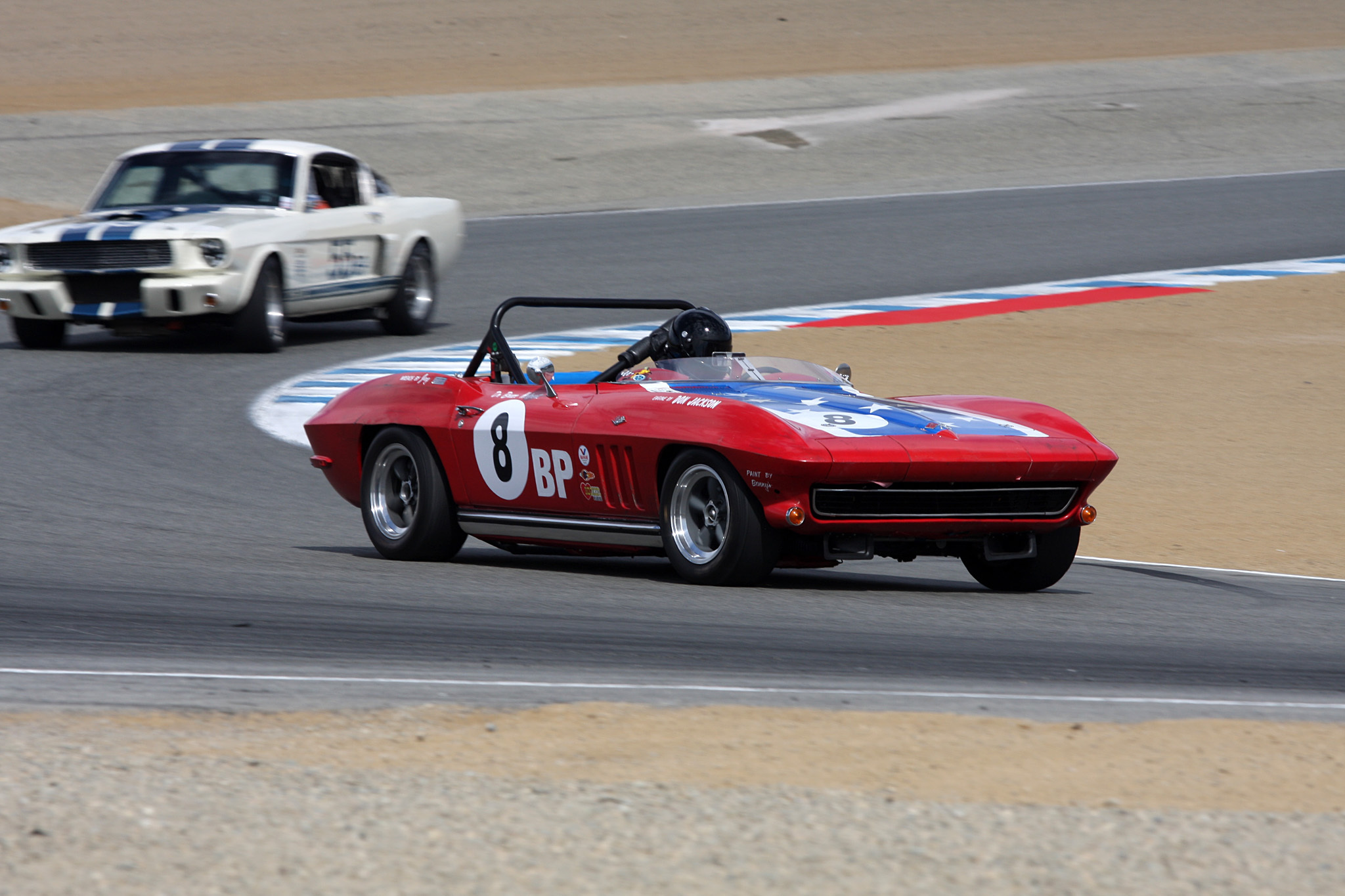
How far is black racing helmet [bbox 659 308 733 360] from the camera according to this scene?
823cm

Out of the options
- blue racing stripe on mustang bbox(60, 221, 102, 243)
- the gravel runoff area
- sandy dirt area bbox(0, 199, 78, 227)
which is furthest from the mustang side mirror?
sandy dirt area bbox(0, 199, 78, 227)

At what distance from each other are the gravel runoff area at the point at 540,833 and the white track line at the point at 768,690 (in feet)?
2.48

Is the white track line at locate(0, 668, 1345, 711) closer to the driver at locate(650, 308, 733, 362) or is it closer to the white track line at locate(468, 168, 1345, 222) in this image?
Answer: the driver at locate(650, 308, 733, 362)

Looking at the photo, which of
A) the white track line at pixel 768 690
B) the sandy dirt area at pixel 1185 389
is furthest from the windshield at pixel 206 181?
the white track line at pixel 768 690

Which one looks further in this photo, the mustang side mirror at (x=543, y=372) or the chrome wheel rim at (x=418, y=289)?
the chrome wheel rim at (x=418, y=289)

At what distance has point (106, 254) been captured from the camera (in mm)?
14148

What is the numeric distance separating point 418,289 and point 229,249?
2.66 m

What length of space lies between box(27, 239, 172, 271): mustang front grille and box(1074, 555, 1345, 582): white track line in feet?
24.9

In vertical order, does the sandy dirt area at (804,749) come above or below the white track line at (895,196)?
above

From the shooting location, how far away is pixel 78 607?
708 centimetres

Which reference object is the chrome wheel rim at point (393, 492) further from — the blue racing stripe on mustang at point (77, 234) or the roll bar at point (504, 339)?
the blue racing stripe on mustang at point (77, 234)

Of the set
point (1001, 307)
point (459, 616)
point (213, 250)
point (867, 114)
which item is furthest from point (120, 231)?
point (867, 114)

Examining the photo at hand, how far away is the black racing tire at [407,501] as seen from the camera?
27.9 ft

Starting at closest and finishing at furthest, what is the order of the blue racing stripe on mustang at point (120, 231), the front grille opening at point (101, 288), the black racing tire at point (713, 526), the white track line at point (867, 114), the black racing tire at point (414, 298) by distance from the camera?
the black racing tire at point (713, 526)
the blue racing stripe on mustang at point (120, 231)
the front grille opening at point (101, 288)
the black racing tire at point (414, 298)
the white track line at point (867, 114)
